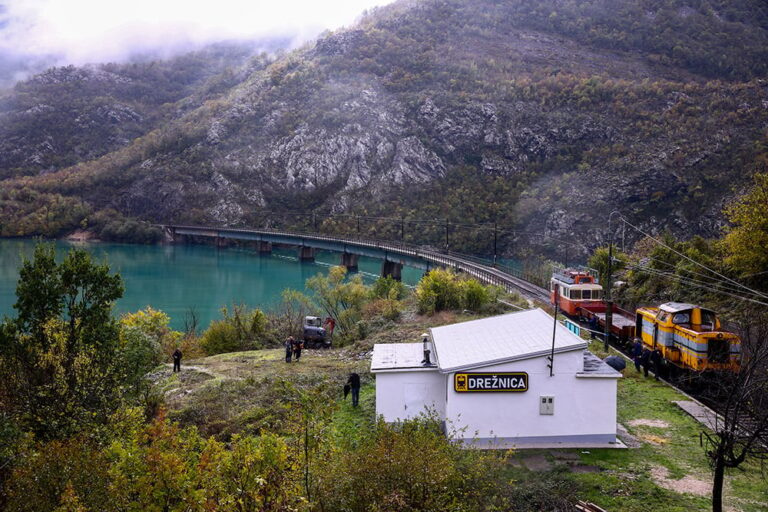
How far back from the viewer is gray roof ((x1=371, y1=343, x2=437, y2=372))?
17.5m

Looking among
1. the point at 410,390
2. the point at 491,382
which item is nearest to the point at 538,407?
the point at 491,382

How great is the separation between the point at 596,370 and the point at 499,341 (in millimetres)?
2940

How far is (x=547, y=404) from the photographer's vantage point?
1628 cm

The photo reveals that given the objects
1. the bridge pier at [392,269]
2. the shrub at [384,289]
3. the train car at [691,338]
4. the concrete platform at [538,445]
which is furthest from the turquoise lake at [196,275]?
the concrete platform at [538,445]

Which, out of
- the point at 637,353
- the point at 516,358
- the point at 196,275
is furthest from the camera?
the point at 196,275

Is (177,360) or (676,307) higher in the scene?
(676,307)

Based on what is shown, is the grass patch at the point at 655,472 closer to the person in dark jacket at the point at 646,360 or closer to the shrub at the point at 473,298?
the person in dark jacket at the point at 646,360

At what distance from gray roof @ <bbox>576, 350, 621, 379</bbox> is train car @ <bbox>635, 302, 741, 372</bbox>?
5000mm

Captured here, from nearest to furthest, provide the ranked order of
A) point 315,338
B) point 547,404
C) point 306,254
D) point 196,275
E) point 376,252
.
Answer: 1. point 547,404
2. point 315,338
3. point 196,275
4. point 376,252
5. point 306,254

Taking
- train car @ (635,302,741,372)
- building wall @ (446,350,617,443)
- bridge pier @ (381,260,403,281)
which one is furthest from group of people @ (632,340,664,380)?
bridge pier @ (381,260,403,281)

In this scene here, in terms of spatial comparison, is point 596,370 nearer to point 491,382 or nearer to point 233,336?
point 491,382

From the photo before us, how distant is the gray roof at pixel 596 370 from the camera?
1614 cm

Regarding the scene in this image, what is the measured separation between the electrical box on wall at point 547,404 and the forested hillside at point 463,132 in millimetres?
73546

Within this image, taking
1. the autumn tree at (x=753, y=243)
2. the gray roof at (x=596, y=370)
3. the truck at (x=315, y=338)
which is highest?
the autumn tree at (x=753, y=243)
